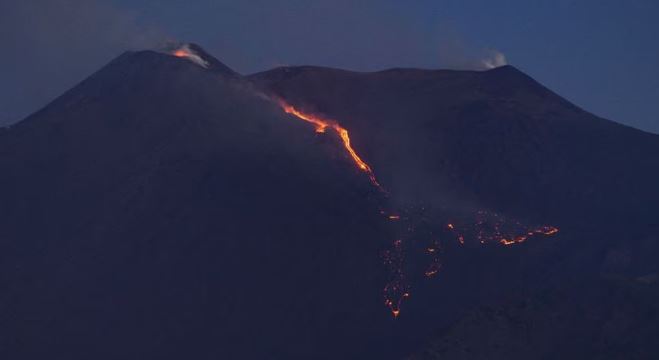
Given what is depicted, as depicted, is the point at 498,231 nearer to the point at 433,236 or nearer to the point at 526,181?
the point at 433,236

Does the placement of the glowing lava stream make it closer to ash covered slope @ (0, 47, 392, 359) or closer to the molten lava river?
ash covered slope @ (0, 47, 392, 359)

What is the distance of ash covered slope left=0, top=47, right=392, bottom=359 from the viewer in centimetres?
3675

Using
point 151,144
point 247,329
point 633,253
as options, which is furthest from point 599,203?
point 151,144

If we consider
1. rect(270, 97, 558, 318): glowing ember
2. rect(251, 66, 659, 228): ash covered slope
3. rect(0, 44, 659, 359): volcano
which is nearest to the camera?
rect(0, 44, 659, 359): volcano

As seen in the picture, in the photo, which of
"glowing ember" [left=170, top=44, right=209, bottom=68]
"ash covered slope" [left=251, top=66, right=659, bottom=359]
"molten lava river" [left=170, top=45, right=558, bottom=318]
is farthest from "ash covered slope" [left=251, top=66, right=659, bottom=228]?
"glowing ember" [left=170, top=44, right=209, bottom=68]

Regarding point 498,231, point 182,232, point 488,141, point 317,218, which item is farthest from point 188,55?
point 498,231

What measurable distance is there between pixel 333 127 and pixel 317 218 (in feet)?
28.9

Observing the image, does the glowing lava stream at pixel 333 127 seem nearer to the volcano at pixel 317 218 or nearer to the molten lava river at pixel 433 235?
the volcano at pixel 317 218

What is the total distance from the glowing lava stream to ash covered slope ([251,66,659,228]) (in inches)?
25.3

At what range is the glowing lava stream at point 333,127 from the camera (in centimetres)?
4694

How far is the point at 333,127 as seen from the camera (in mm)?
50531

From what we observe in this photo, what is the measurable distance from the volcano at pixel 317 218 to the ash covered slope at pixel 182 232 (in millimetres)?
108

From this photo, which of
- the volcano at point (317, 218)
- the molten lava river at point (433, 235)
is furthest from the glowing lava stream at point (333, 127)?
the molten lava river at point (433, 235)

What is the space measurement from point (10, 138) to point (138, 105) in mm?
7396
